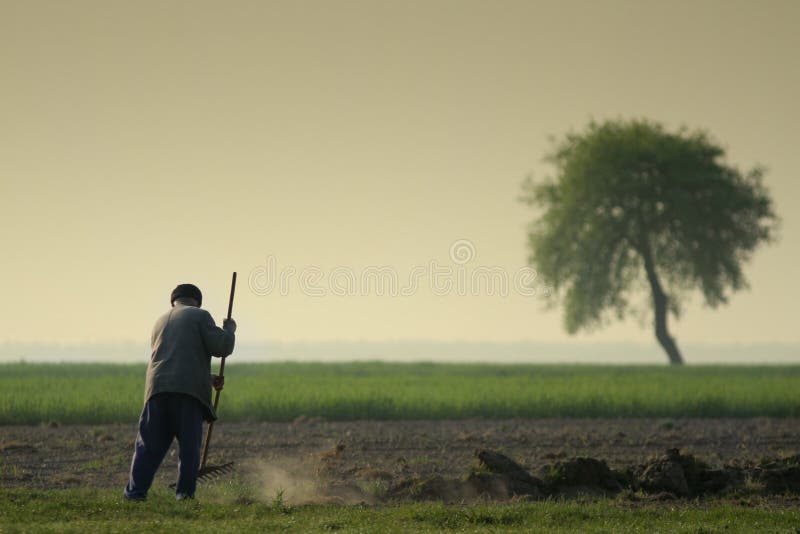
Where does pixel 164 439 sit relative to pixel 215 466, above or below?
above

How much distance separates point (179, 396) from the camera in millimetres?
12281

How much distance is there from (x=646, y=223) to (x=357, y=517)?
4905 cm

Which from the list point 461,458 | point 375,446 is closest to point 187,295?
point 461,458

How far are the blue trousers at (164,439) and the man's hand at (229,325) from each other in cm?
98

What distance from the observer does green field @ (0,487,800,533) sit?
1060 cm

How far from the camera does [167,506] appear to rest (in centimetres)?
1154

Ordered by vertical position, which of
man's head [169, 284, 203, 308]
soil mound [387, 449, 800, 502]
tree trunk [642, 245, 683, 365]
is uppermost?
tree trunk [642, 245, 683, 365]

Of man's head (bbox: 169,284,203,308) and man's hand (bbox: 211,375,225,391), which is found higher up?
man's head (bbox: 169,284,203,308)

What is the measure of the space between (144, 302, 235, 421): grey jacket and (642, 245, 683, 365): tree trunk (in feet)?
158

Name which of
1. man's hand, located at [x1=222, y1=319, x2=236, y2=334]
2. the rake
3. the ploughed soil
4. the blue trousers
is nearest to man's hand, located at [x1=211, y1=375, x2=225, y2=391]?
the rake

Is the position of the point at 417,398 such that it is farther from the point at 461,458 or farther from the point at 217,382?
the point at 217,382

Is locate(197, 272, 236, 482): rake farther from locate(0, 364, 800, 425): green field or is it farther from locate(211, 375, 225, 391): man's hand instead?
locate(0, 364, 800, 425): green field

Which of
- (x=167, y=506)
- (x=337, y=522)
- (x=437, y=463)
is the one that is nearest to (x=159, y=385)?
(x=167, y=506)

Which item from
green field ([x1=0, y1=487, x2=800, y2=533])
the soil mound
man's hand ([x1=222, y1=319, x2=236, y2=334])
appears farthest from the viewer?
the soil mound
